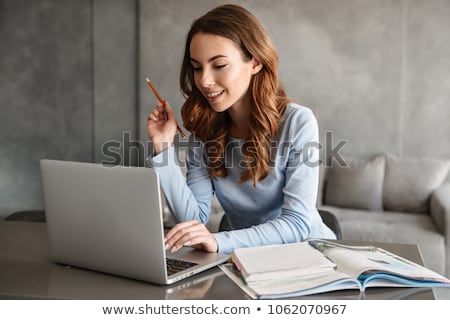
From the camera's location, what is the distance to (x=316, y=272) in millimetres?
1153

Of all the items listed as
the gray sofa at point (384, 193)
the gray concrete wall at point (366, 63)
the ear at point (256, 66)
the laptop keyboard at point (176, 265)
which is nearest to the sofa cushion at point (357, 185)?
the gray sofa at point (384, 193)

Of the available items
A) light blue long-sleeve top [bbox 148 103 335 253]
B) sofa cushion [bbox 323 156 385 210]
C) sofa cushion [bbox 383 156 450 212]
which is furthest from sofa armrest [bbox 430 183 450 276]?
light blue long-sleeve top [bbox 148 103 335 253]

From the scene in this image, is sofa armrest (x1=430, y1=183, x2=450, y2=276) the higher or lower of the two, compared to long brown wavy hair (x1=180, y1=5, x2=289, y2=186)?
lower

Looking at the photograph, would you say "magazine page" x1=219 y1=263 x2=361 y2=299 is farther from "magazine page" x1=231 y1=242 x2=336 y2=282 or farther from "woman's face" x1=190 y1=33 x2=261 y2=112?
"woman's face" x1=190 y1=33 x2=261 y2=112

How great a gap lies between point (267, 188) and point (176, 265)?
637mm

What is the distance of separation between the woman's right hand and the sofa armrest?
2.07 meters

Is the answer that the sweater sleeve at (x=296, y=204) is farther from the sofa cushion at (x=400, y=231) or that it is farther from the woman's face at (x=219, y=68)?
the sofa cushion at (x=400, y=231)

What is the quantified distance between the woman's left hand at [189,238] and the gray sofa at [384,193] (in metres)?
2.23

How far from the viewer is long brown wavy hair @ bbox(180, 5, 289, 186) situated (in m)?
1.77

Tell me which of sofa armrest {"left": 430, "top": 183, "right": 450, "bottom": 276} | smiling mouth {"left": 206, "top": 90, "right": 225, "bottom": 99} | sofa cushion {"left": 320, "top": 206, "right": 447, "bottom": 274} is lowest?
sofa cushion {"left": 320, "top": 206, "right": 447, "bottom": 274}

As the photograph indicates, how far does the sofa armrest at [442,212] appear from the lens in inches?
130

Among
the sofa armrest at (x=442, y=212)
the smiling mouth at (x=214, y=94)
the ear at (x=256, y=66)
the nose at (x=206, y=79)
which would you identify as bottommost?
the sofa armrest at (x=442, y=212)

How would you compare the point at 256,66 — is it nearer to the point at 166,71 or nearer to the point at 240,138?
the point at 240,138

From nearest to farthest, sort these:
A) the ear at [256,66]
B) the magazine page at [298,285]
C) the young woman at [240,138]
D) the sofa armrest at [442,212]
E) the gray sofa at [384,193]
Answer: the magazine page at [298,285]
the young woman at [240,138]
the ear at [256,66]
the sofa armrest at [442,212]
the gray sofa at [384,193]
